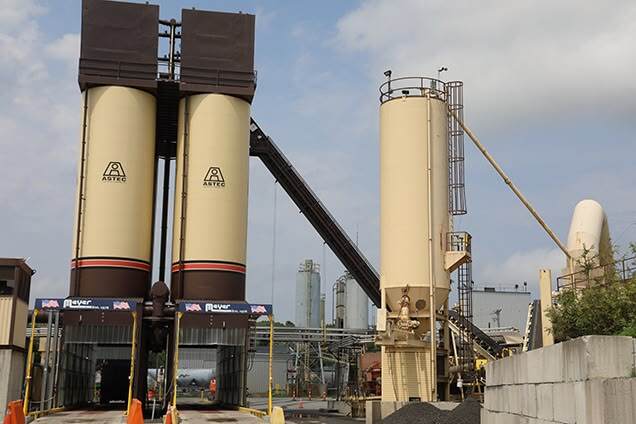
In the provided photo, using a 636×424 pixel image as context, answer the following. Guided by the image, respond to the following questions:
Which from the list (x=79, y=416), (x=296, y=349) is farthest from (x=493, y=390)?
(x=296, y=349)

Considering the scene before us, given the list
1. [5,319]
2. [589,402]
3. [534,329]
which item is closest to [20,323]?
[5,319]

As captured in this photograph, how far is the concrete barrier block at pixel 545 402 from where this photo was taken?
14516 mm

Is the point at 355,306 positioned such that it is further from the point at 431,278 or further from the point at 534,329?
the point at 534,329

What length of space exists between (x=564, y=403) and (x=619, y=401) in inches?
73.5

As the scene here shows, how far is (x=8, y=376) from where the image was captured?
35.0 m

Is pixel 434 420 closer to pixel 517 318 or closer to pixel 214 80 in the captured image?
pixel 214 80

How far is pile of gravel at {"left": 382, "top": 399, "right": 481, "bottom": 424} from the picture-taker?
26864mm

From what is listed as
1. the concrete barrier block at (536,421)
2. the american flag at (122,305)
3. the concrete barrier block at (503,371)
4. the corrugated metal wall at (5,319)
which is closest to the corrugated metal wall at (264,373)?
the american flag at (122,305)

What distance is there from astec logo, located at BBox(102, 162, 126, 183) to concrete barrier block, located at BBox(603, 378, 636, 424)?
1292 inches

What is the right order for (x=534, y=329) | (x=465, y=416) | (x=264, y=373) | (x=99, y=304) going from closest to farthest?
(x=465, y=416) < (x=534, y=329) < (x=99, y=304) < (x=264, y=373)

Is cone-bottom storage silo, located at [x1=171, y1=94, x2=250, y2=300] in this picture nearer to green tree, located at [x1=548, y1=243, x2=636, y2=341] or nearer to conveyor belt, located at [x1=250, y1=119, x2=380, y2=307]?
conveyor belt, located at [x1=250, y1=119, x2=380, y2=307]

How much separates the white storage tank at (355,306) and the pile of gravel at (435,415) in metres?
55.9

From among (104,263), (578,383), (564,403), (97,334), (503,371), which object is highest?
(104,263)

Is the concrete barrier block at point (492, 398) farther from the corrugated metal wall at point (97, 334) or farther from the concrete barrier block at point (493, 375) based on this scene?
the corrugated metal wall at point (97, 334)
